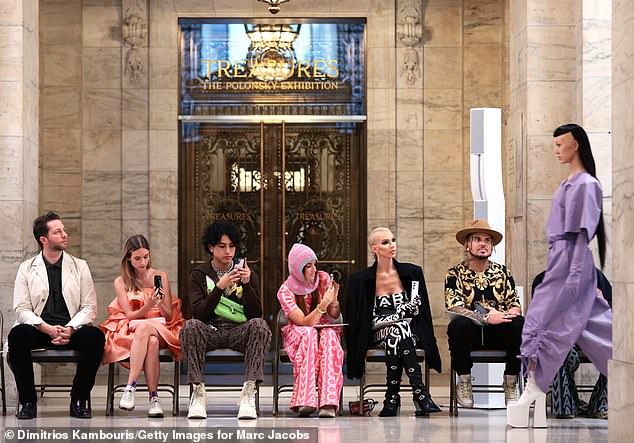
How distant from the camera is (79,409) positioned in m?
9.52

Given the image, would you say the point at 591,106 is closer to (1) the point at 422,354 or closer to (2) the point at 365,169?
(1) the point at 422,354

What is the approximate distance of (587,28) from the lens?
1098 centimetres

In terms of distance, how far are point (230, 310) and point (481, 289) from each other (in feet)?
6.28

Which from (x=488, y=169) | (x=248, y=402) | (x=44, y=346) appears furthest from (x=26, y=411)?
(x=488, y=169)

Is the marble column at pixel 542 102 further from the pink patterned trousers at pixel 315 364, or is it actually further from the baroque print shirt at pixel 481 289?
the pink patterned trousers at pixel 315 364

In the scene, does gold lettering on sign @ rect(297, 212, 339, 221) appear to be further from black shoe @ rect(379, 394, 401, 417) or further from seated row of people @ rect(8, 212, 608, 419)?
black shoe @ rect(379, 394, 401, 417)

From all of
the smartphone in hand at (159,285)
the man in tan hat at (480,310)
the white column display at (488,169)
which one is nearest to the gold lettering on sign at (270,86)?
the white column display at (488,169)

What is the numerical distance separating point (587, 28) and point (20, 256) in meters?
5.08

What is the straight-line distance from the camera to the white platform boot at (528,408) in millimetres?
8727

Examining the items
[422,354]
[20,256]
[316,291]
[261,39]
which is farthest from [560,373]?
[261,39]

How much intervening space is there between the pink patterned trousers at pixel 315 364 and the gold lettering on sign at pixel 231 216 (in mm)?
5253

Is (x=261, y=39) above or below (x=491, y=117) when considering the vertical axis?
above

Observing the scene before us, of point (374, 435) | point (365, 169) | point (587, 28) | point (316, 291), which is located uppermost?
point (587, 28)

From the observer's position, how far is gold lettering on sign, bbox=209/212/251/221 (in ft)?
49.0
